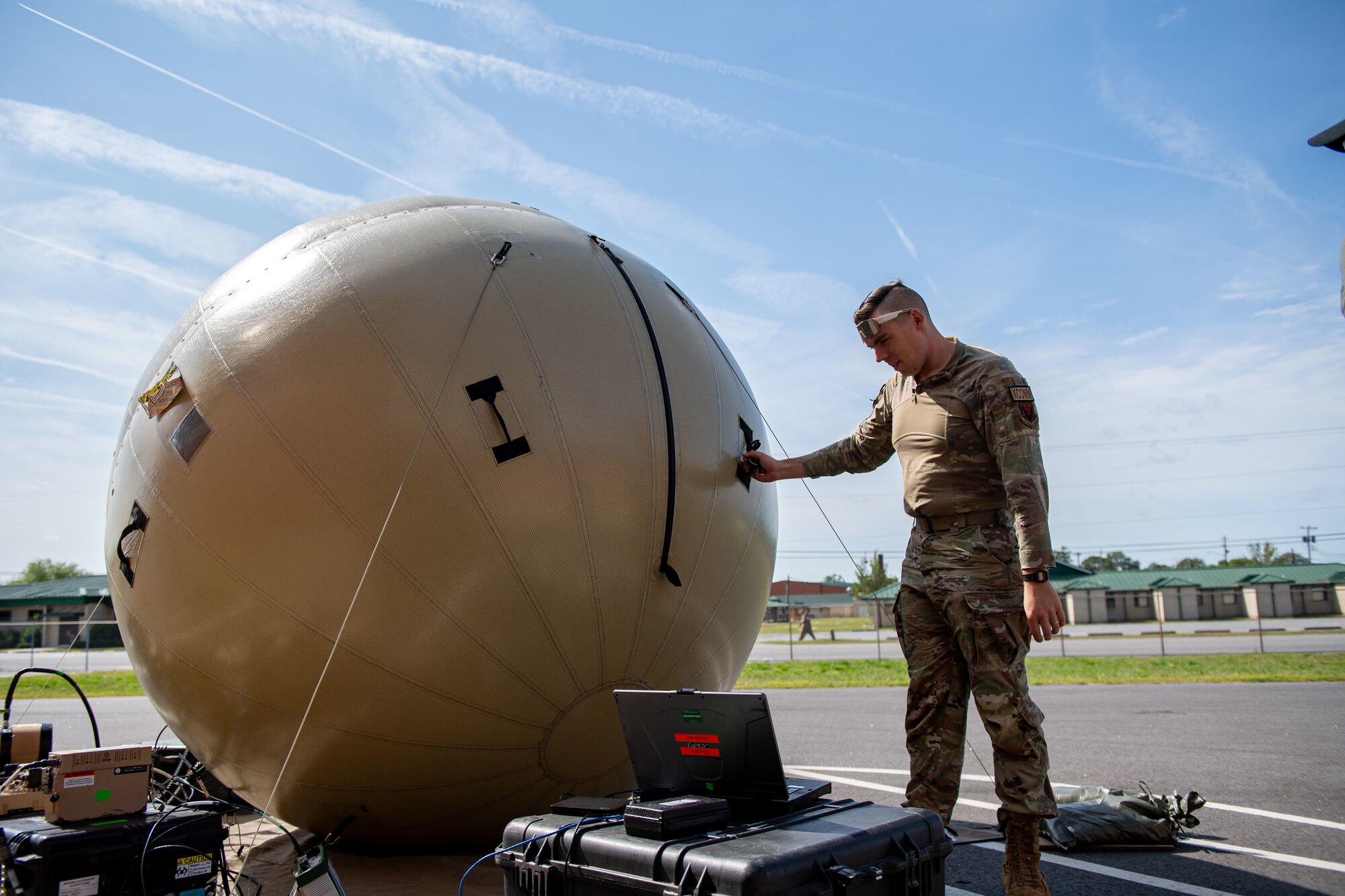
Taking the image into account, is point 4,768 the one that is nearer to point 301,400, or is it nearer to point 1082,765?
point 301,400

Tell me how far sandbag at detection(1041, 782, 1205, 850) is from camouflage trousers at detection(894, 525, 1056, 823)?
0.75 metres

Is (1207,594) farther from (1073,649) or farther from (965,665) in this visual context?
(965,665)

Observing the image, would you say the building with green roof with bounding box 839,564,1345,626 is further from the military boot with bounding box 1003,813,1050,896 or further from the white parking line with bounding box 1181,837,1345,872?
the military boot with bounding box 1003,813,1050,896

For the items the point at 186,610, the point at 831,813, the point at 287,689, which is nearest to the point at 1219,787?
the point at 831,813

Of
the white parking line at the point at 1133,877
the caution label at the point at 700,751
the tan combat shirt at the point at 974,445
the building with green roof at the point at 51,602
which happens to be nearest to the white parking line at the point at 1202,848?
the white parking line at the point at 1133,877

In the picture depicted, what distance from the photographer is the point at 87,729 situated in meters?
10.3

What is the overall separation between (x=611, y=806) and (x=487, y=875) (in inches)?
48.7

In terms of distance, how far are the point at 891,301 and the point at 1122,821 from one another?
2.56 meters

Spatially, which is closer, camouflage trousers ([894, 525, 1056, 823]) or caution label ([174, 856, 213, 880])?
caution label ([174, 856, 213, 880])

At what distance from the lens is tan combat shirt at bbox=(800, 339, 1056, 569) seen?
3125mm

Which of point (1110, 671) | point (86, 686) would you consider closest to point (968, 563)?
point (1110, 671)

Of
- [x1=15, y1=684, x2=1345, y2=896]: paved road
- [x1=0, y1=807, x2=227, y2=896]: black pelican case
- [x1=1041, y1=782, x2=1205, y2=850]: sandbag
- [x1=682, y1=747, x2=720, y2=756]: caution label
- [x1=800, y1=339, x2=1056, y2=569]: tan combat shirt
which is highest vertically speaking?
[x1=800, y1=339, x2=1056, y2=569]: tan combat shirt

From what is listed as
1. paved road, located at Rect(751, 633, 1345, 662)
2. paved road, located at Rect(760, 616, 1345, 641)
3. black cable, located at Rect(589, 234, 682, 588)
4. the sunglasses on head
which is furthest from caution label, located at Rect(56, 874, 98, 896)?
paved road, located at Rect(760, 616, 1345, 641)

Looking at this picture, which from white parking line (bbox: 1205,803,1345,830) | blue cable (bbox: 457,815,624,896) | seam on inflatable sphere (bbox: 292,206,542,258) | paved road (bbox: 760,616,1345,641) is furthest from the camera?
paved road (bbox: 760,616,1345,641)
